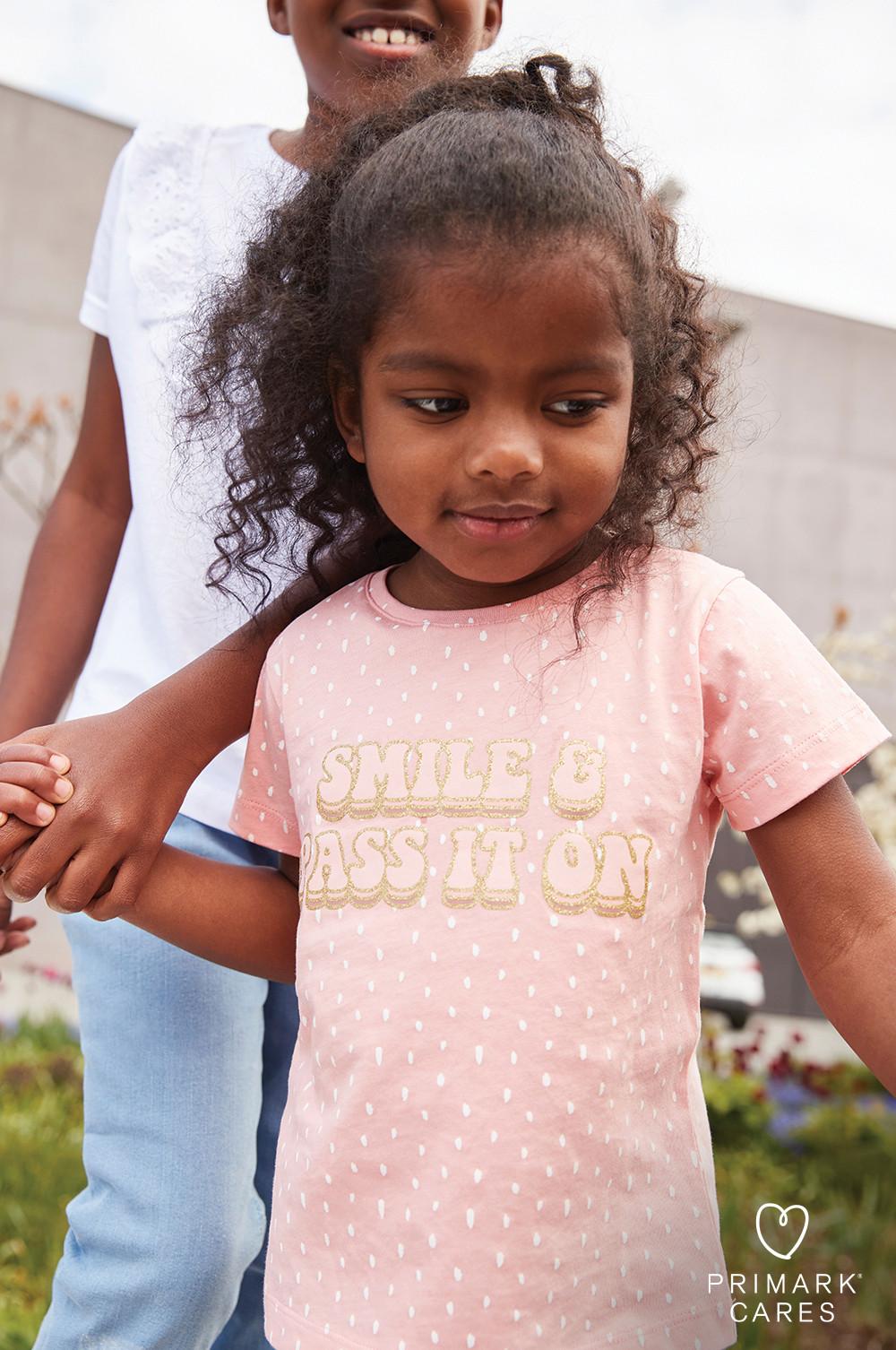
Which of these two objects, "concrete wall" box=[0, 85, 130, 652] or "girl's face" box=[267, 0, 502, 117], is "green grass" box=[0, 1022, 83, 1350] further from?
"girl's face" box=[267, 0, 502, 117]

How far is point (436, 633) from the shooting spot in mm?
1426

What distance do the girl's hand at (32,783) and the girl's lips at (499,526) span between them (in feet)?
1.66

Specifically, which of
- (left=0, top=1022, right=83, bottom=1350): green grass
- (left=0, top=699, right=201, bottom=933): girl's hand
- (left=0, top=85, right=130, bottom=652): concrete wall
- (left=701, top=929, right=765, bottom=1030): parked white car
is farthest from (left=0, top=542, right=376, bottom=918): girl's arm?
(left=701, top=929, right=765, bottom=1030): parked white car

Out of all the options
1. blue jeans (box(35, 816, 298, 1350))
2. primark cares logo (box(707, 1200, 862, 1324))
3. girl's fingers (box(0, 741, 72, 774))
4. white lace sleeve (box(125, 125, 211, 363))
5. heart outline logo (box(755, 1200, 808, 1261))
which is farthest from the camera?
primark cares logo (box(707, 1200, 862, 1324))

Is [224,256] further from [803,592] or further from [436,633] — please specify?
[803,592]

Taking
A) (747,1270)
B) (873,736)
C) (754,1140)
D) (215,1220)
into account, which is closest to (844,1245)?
(747,1270)

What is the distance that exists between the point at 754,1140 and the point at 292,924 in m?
3.48

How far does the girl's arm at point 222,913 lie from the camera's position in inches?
59.9

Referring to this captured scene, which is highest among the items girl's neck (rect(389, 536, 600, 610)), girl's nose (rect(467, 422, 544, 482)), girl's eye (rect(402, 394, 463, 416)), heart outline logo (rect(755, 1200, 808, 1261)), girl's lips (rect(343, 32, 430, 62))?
girl's lips (rect(343, 32, 430, 62))

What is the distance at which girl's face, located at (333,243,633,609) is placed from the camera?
1.23 metres

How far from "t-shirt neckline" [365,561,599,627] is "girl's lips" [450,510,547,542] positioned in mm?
118

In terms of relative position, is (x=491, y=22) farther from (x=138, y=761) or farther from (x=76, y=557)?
(x=138, y=761)

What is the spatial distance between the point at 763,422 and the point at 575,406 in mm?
4284

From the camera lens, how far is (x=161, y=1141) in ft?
5.34
